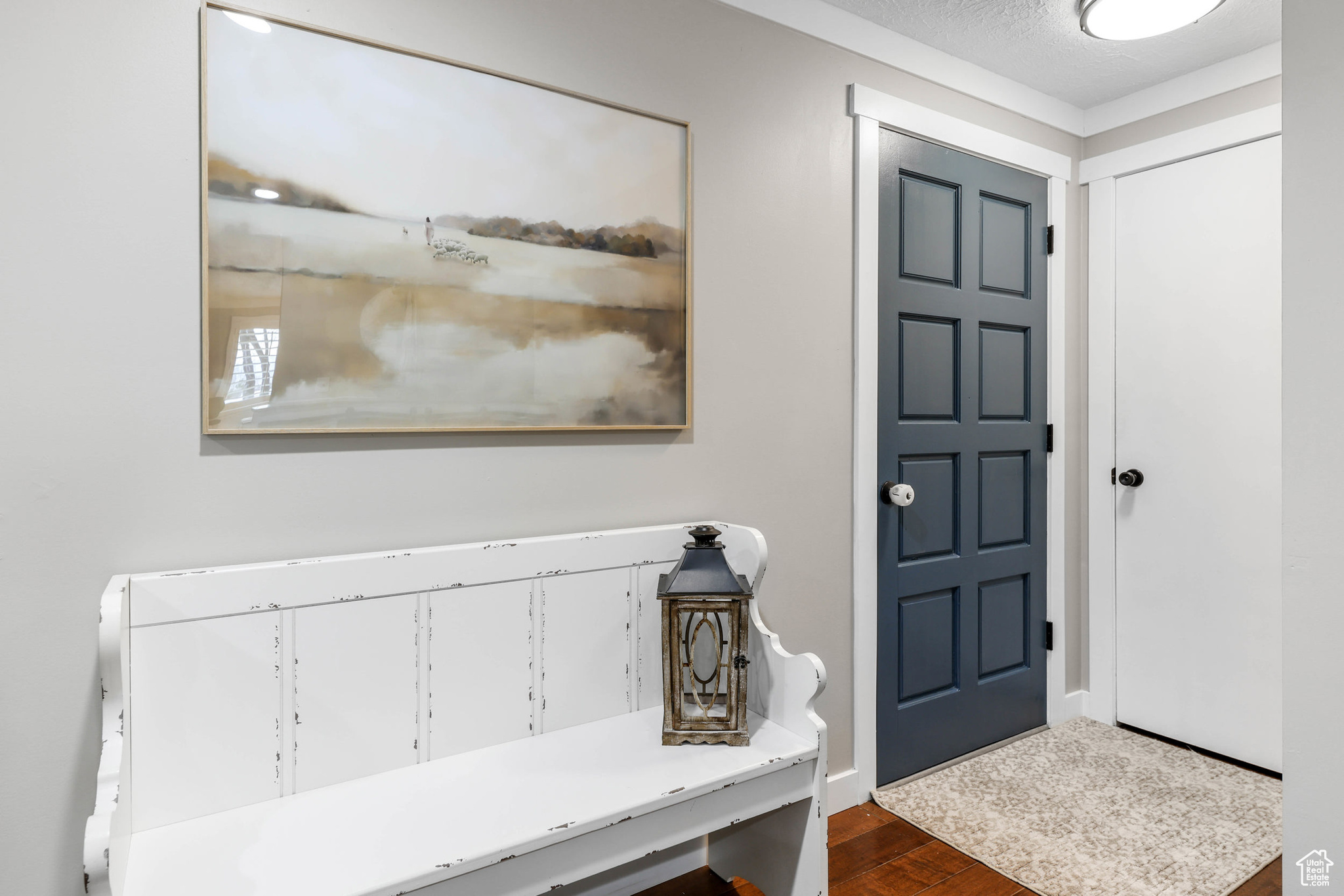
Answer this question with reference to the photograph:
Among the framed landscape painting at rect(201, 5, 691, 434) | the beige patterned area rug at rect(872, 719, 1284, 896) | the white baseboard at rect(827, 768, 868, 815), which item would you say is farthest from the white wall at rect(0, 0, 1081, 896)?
the beige patterned area rug at rect(872, 719, 1284, 896)

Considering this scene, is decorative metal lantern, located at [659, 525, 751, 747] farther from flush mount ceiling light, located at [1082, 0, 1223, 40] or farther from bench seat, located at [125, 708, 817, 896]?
flush mount ceiling light, located at [1082, 0, 1223, 40]

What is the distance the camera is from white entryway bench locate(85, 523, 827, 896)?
3.66 feet

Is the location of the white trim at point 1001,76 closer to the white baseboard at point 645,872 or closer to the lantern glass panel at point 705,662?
the lantern glass panel at point 705,662

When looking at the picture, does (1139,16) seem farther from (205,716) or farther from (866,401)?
(205,716)

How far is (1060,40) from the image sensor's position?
7.32 feet

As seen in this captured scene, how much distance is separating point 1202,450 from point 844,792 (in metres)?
1.63

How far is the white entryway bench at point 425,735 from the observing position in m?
1.11

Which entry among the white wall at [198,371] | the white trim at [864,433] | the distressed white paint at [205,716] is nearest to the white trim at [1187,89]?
the white trim at [864,433]

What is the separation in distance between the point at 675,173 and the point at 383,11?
2.26ft

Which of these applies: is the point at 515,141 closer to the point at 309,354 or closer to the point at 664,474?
the point at 309,354

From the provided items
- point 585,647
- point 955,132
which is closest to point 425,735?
point 585,647

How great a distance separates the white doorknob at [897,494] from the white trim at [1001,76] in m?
1.25

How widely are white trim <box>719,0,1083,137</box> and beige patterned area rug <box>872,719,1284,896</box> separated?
2.15 m

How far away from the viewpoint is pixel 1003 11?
207 centimetres
